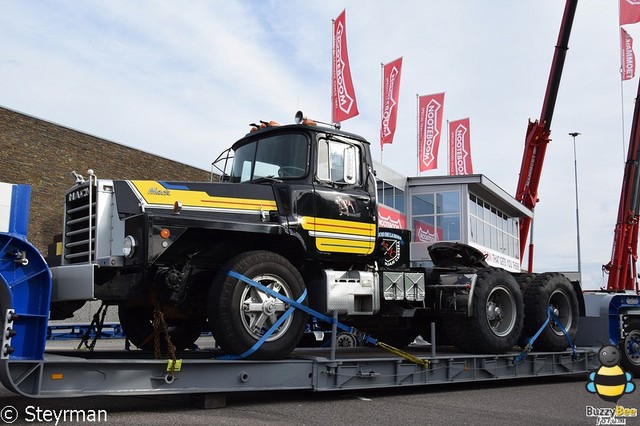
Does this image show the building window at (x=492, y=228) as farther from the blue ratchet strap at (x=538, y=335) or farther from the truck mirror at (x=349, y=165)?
the truck mirror at (x=349, y=165)

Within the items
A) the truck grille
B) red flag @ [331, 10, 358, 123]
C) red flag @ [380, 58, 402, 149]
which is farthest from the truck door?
red flag @ [380, 58, 402, 149]

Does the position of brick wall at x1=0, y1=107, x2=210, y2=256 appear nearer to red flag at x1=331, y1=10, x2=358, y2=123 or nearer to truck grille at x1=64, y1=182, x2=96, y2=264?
red flag at x1=331, y1=10, x2=358, y2=123

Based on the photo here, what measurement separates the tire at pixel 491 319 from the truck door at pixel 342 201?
6.20 ft

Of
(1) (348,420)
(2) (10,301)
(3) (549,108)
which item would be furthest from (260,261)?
(3) (549,108)

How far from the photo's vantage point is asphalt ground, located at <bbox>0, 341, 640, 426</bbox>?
22.0 feet

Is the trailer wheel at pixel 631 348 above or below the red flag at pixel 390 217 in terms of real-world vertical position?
below

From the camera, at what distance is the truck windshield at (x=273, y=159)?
8.63 metres

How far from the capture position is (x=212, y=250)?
7910 mm

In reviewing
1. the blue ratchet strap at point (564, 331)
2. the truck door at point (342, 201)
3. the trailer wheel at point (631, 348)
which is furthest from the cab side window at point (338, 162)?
the trailer wheel at point (631, 348)

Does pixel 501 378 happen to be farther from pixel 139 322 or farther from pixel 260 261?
pixel 139 322

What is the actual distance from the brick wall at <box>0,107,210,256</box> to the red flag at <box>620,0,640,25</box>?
23817 mm

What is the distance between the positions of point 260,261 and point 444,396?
10.7 ft

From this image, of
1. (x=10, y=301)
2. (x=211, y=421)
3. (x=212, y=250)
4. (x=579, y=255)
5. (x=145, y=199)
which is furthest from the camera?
(x=579, y=255)

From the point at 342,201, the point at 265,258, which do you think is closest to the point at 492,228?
the point at 342,201
